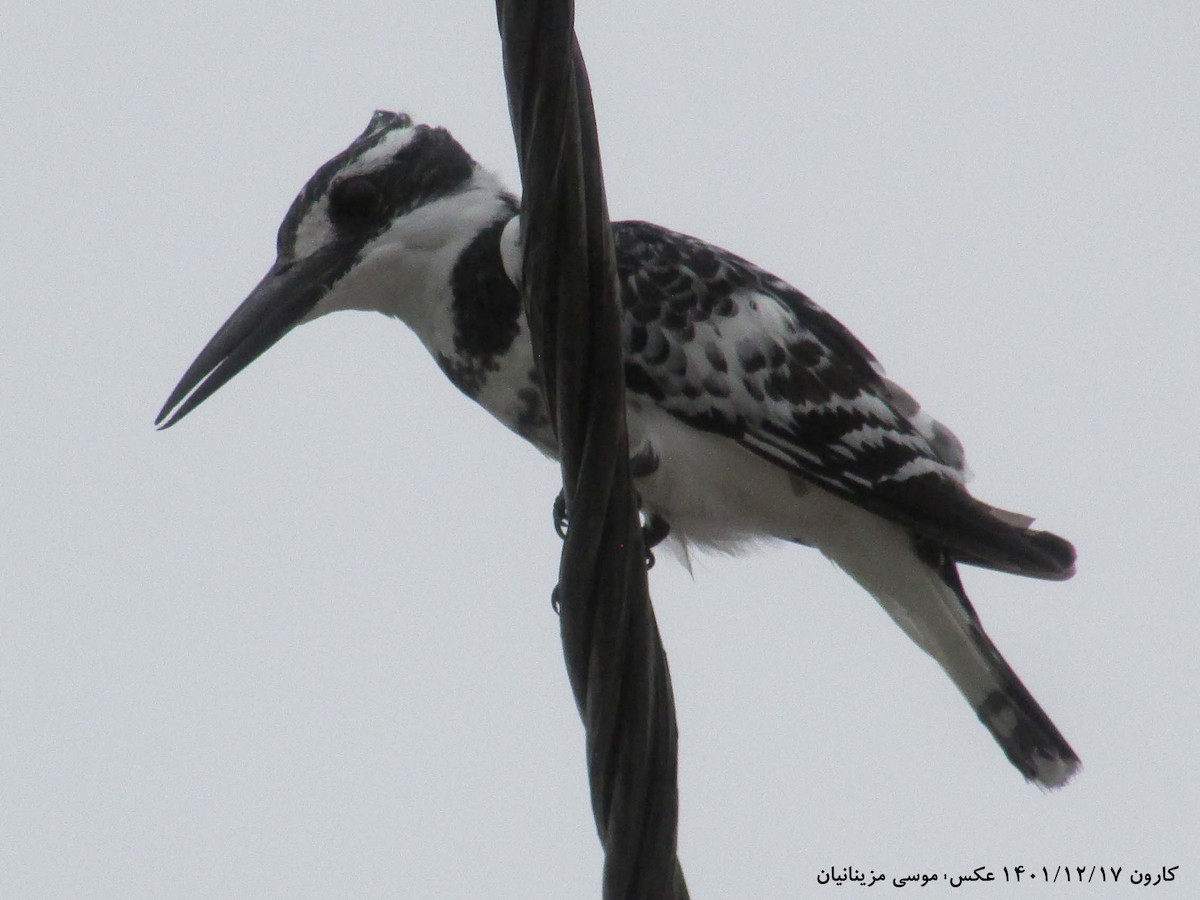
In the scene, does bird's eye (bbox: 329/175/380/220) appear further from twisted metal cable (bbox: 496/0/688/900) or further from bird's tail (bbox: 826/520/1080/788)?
twisted metal cable (bbox: 496/0/688/900)

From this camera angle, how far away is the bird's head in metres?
3.12

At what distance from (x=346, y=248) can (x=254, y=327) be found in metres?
0.23

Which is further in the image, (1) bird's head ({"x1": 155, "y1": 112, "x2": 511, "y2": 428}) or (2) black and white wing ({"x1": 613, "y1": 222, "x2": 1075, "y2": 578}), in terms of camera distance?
(1) bird's head ({"x1": 155, "y1": 112, "x2": 511, "y2": 428})

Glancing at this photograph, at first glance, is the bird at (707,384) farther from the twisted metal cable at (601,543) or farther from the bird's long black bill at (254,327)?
the twisted metal cable at (601,543)

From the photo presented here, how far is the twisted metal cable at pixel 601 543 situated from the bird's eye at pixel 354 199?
1570 mm

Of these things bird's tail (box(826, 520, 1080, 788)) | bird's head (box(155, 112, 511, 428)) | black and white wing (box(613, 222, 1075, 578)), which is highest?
bird's head (box(155, 112, 511, 428))

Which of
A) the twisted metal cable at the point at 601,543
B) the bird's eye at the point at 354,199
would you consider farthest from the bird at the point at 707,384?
the twisted metal cable at the point at 601,543

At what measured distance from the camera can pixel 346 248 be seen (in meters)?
3.15

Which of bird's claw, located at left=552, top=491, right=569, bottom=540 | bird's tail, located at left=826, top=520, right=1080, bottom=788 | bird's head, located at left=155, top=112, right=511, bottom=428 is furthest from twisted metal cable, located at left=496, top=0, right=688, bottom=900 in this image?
bird's tail, located at left=826, top=520, right=1080, bottom=788

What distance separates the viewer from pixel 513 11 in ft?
4.99

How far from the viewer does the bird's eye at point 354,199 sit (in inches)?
124

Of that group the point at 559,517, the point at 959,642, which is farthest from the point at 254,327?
the point at 959,642

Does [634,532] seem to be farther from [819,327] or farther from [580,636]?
[819,327]

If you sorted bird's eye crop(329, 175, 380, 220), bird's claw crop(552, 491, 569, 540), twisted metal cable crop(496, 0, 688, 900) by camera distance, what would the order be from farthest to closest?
bird's eye crop(329, 175, 380, 220)
bird's claw crop(552, 491, 569, 540)
twisted metal cable crop(496, 0, 688, 900)
